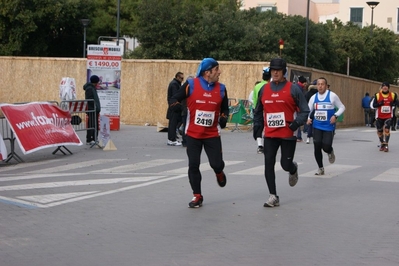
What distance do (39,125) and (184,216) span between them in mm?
7111

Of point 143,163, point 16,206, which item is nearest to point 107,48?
point 143,163

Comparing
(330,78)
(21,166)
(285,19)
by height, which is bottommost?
(21,166)

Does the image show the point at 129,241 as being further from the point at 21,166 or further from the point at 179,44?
the point at 179,44

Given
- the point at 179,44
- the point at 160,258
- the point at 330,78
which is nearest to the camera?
the point at 160,258

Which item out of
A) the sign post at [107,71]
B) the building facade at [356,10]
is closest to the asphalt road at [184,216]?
the sign post at [107,71]

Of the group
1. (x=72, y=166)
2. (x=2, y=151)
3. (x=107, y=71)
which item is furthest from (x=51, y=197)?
(x=107, y=71)

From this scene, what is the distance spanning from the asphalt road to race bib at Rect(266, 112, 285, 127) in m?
1.07

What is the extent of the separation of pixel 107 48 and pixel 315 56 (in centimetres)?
2827

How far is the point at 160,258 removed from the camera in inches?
275

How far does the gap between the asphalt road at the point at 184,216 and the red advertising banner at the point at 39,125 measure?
0.55 metres

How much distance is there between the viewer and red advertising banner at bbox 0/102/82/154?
1498 cm

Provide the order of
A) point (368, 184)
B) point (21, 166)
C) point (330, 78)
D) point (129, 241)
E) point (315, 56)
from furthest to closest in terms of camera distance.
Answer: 1. point (315, 56)
2. point (330, 78)
3. point (21, 166)
4. point (368, 184)
5. point (129, 241)

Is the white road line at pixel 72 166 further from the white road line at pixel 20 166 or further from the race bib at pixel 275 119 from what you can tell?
the race bib at pixel 275 119

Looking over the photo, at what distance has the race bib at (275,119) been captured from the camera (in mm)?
9812
